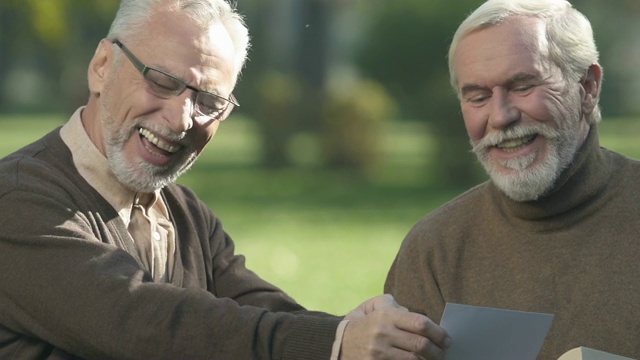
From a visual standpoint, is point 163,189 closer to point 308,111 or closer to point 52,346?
point 52,346

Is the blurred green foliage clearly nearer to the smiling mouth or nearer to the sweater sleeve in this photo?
the smiling mouth

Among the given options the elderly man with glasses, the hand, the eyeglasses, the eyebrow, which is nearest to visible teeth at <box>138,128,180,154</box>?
the elderly man with glasses

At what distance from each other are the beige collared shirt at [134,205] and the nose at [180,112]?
232 millimetres

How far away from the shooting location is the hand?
Answer: 3365 mm

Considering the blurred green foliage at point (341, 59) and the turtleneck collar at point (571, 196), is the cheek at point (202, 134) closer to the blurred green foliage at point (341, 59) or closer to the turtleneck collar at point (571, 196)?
the turtleneck collar at point (571, 196)

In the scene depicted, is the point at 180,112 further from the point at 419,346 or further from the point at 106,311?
the point at 419,346

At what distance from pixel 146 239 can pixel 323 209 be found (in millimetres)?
15158

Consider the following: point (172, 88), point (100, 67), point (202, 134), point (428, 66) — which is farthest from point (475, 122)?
point (428, 66)

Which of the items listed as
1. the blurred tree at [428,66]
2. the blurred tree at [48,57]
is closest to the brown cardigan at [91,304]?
the blurred tree at [428,66]

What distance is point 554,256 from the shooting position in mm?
4207

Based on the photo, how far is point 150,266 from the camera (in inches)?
159

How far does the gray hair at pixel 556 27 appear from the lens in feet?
13.8

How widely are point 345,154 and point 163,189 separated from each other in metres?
Result: 20.2

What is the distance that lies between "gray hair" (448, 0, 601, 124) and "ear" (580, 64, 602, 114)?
0.03m
